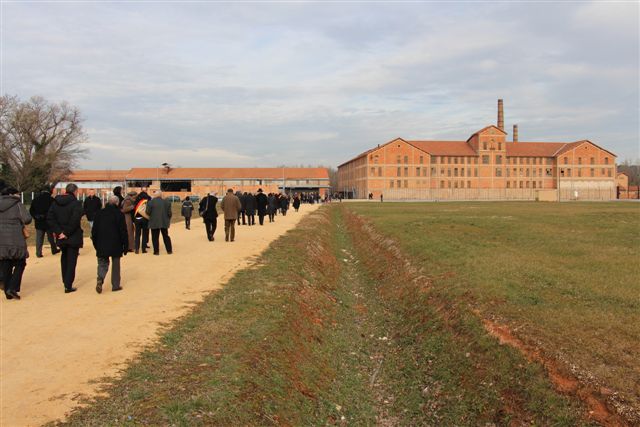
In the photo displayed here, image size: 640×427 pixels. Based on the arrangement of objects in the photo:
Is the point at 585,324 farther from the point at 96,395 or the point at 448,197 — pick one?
the point at 448,197

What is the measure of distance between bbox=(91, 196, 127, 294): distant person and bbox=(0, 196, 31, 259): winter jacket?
114 cm

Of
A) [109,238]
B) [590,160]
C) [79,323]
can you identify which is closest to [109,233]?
[109,238]

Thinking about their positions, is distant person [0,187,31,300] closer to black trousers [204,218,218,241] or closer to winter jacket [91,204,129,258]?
winter jacket [91,204,129,258]

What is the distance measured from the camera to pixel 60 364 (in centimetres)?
551

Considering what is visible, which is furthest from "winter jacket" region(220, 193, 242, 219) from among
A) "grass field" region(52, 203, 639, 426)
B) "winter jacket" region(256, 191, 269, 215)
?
"winter jacket" region(256, 191, 269, 215)

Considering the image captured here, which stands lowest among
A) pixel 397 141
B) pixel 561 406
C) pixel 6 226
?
pixel 561 406

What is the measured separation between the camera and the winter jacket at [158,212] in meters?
13.8

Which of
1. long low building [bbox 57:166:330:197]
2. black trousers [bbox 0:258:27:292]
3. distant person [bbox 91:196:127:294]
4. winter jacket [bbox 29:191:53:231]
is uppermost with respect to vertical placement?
long low building [bbox 57:166:330:197]

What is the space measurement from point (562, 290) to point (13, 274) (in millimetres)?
9939

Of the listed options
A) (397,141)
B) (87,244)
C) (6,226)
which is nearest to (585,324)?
(6,226)

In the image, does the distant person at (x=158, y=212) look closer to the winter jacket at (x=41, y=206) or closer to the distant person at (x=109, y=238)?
the winter jacket at (x=41, y=206)

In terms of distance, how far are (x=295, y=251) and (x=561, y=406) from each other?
1066 cm

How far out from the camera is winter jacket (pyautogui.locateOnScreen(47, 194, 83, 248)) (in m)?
8.97

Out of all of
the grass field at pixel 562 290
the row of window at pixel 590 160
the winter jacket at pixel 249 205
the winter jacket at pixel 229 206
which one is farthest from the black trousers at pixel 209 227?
the row of window at pixel 590 160
